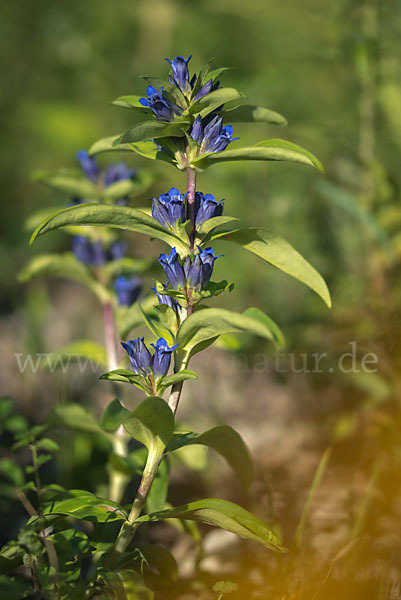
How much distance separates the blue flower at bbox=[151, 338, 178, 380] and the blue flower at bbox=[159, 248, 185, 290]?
0.12 meters

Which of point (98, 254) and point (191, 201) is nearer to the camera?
point (191, 201)

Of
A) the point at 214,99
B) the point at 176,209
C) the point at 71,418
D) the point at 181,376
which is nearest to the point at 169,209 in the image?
the point at 176,209

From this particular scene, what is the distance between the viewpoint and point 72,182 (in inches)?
70.6

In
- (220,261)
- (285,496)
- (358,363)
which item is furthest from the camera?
(220,261)

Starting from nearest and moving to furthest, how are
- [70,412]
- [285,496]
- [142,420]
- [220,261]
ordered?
1. [142,420]
2. [70,412]
3. [285,496]
4. [220,261]

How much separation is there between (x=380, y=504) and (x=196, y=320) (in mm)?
1027

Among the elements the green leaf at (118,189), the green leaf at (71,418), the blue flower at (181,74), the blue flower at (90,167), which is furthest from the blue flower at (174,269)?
the blue flower at (90,167)

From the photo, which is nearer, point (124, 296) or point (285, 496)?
point (124, 296)

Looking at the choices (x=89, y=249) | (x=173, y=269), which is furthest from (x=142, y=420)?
(x=89, y=249)

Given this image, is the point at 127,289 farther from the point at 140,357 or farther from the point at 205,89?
the point at 205,89

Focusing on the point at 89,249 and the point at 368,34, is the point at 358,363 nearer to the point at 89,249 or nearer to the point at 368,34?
the point at 89,249

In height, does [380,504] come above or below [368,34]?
below

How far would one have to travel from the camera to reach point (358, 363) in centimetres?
225

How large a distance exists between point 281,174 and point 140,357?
7.03 ft
